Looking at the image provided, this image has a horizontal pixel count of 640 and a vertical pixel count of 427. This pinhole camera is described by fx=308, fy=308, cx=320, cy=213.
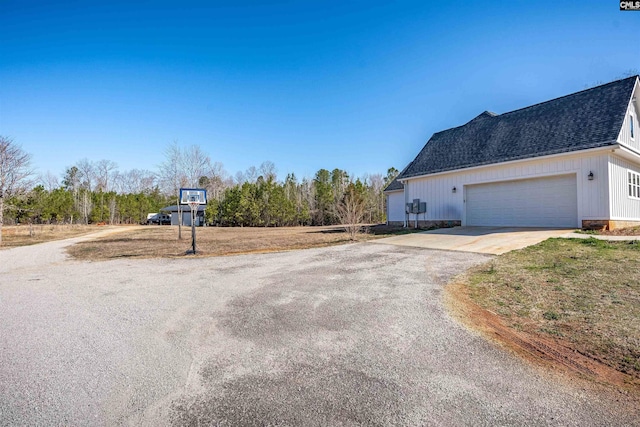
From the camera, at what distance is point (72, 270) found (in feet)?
25.5

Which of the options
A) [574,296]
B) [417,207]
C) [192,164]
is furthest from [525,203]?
[192,164]

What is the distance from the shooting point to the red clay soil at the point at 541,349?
7.99ft

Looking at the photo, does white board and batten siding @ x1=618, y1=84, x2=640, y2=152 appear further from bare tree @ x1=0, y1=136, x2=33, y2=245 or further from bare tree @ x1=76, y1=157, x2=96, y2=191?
bare tree @ x1=76, y1=157, x2=96, y2=191

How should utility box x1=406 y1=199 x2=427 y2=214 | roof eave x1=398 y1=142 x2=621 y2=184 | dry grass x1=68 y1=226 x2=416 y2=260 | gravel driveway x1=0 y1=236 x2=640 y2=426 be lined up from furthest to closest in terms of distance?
1. utility box x1=406 y1=199 x2=427 y2=214
2. dry grass x1=68 y1=226 x2=416 y2=260
3. roof eave x1=398 y1=142 x2=621 y2=184
4. gravel driveway x1=0 y1=236 x2=640 y2=426

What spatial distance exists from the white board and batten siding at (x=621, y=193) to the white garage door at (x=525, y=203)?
104 cm

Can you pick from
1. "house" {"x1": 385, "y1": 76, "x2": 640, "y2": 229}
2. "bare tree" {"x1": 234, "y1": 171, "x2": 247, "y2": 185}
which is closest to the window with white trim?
"house" {"x1": 385, "y1": 76, "x2": 640, "y2": 229}

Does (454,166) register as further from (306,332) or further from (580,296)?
(306,332)

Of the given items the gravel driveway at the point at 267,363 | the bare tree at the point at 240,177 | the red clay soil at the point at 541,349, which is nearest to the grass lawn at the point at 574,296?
the red clay soil at the point at 541,349

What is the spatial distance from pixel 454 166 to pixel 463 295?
39.3ft

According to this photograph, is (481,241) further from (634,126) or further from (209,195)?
(209,195)

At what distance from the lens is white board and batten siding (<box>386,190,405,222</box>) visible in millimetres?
20478

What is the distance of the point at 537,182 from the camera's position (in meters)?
12.5

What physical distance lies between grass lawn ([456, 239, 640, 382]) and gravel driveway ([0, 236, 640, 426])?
0.75 m

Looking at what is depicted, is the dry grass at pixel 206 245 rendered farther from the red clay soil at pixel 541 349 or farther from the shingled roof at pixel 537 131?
the red clay soil at pixel 541 349
